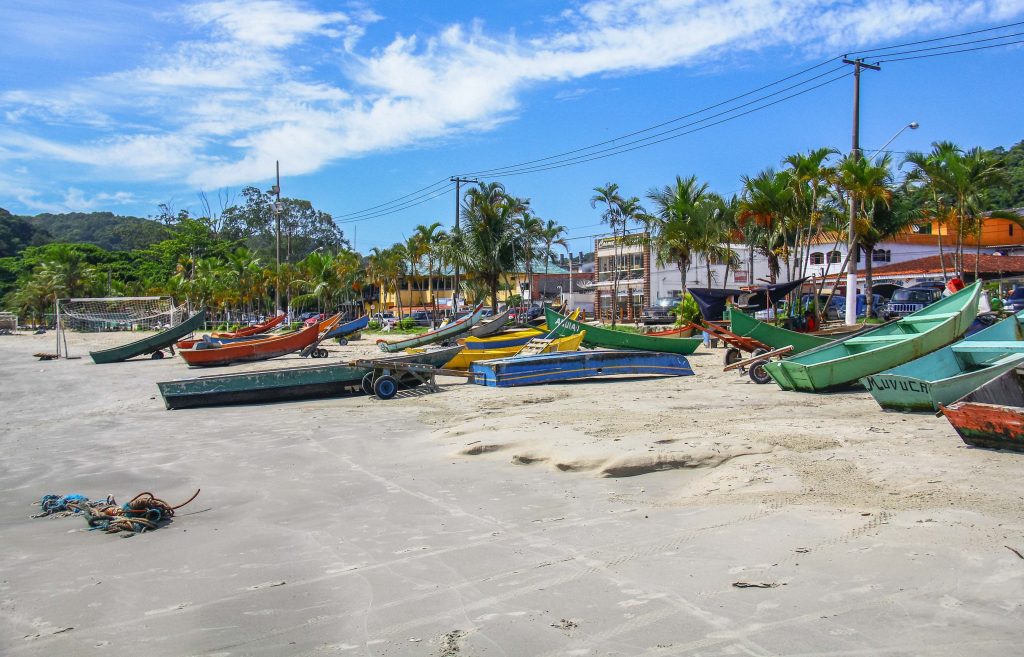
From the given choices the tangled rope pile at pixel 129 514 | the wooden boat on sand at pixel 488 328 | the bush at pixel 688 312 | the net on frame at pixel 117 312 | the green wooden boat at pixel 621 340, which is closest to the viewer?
the tangled rope pile at pixel 129 514

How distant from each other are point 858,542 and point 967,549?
27.4 inches

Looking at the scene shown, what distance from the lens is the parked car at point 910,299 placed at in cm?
3366

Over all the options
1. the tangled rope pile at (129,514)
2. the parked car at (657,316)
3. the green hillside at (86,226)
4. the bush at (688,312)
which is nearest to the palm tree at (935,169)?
the bush at (688,312)

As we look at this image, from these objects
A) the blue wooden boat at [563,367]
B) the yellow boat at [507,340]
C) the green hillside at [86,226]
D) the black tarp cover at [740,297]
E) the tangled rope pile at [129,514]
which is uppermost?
the green hillside at [86,226]

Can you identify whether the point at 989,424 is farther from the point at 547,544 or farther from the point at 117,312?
the point at 117,312

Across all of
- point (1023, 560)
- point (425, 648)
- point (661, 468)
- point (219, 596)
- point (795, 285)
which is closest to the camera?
point (425, 648)

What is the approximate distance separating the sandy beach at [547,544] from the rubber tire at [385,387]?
4629 mm

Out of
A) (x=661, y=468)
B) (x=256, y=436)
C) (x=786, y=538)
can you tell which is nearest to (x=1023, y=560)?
(x=786, y=538)

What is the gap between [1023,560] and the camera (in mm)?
5184

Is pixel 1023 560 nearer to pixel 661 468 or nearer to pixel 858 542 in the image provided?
pixel 858 542

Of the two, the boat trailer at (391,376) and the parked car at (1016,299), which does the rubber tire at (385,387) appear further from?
the parked car at (1016,299)

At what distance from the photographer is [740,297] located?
2367 cm

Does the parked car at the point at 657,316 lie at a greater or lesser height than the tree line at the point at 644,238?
lesser

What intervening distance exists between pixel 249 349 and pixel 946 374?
2386 centimetres
